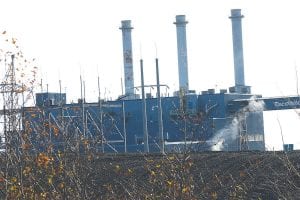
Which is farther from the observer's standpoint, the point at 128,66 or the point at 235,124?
the point at 128,66

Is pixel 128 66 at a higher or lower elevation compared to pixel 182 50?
lower

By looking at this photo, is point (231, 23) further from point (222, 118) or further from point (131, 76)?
point (222, 118)

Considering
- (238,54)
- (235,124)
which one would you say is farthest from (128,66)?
(235,124)

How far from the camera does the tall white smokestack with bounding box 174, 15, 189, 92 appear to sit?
59.0 meters

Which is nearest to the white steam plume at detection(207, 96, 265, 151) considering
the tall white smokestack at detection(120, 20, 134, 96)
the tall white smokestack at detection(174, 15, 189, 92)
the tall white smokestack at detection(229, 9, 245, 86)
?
the tall white smokestack at detection(229, 9, 245, 86)

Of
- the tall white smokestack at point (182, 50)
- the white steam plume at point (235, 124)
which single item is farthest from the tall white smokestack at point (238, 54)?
the white steam plume at point (235, 124)

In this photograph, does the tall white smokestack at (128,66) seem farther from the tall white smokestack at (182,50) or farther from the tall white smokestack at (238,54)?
the tall white smokestack at (238,54)

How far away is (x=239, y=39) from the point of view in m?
57.4

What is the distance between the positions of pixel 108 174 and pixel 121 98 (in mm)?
29771

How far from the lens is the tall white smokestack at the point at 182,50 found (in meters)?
59.0

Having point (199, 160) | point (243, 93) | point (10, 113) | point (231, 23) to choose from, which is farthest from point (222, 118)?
point (10, 113)

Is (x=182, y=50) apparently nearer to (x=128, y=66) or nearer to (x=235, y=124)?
(x=128, y=66)

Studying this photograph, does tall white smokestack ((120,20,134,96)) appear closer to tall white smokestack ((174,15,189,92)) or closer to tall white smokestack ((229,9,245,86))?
tall white smokestack ((174,15,189,92))

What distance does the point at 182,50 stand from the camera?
59.1 metres
